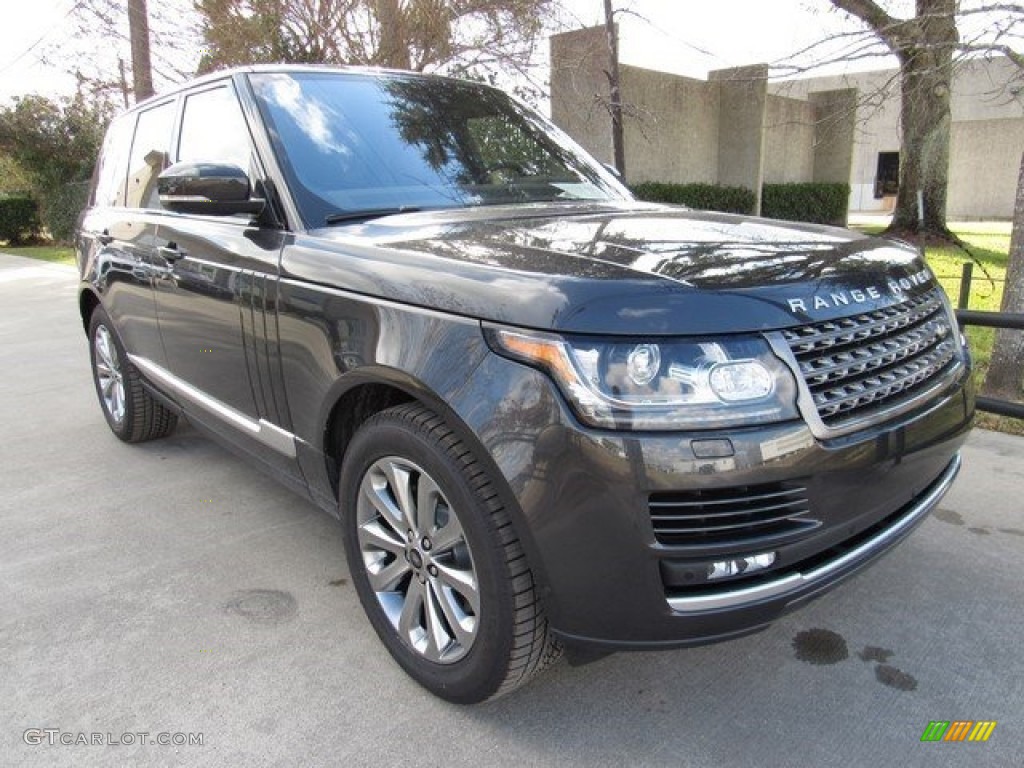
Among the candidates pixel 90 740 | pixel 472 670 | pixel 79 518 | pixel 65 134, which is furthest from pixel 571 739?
pixel 65 134

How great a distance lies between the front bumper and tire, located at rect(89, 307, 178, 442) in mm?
3202

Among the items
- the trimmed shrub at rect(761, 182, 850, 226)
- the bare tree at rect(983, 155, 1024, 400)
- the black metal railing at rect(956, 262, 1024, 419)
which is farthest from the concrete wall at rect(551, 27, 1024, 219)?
the black metal railing at rect(956, 262, 1024, 419)

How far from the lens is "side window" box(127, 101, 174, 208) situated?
3918mm

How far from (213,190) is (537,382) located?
1.53 metres

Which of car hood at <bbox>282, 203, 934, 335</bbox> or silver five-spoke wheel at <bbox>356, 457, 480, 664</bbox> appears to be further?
silver five-spoke wheel at <bbox>356, 457, 480, 664</bbox>

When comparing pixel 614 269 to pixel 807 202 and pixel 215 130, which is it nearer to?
pixel 215 130

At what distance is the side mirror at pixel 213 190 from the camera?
8.80 feet

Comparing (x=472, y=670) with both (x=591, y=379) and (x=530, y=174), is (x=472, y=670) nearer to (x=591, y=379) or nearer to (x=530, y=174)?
(x=591, y=379)

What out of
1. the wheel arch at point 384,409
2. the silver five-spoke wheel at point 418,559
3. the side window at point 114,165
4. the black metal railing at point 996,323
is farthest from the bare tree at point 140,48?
the black metal railing at point 996,323

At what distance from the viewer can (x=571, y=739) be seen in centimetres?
222

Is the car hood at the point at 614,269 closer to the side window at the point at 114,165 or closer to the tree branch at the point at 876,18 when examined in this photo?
the side window at the point at 114,165

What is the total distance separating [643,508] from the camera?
5.83ft

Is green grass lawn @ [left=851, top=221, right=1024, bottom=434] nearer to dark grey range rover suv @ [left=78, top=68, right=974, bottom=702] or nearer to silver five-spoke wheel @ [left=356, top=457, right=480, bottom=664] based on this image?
dark grey range rover suv @ [left=78, top=68, right=974, bottom=702]

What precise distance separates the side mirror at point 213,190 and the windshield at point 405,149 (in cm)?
17
